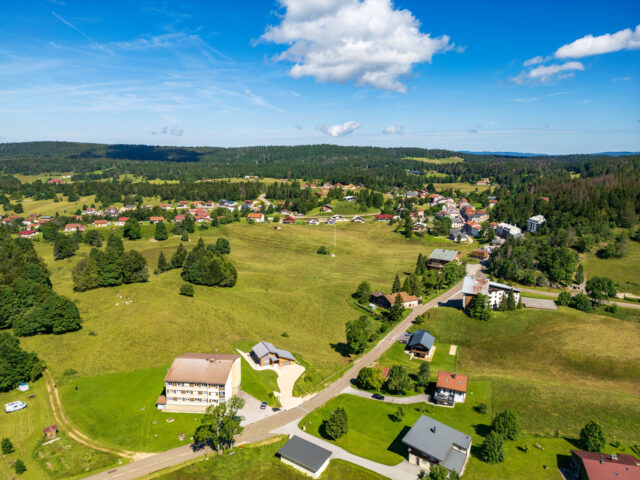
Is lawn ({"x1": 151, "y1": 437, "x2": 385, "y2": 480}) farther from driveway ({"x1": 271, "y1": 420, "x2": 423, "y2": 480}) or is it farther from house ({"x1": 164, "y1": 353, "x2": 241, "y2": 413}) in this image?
house ({"x1": 164, "y1": 353, "x2": 241, "y2": 413})

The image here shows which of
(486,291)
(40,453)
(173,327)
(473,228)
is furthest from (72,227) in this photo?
(473,228)

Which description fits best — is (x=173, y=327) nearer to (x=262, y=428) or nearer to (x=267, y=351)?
(x=267, y=351)

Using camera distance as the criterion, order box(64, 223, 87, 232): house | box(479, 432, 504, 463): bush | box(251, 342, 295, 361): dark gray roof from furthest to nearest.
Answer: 1. box(64, 223, 87, 232): house
2. box(251, 342, 295, 361): dark gray roof
3. box(479, 432, 504, 463): bush

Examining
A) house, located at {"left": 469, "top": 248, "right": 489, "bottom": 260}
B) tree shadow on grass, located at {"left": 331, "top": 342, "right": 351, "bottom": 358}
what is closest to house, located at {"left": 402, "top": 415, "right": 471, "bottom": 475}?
tree shadow on grass, located at {"left": 331, "top": 342, "right": 351, "bottom": 358}

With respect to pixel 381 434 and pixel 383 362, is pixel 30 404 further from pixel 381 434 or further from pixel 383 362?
pixel 383 362

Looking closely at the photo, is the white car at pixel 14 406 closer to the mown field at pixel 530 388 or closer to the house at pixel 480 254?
the mown field at pixel 530 388

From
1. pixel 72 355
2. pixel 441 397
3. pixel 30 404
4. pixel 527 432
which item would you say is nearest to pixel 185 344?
pixel 72 355
